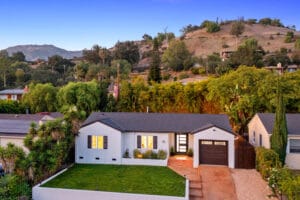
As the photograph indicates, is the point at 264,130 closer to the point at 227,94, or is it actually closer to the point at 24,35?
the point at 227,94

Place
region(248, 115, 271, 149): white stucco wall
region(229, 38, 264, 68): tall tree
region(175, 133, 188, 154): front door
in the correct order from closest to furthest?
region(248, 115, 271, 149): white stucco wall → region(175, 133, 188, 154): front door → region(229, 38, 264, 68): tall tree

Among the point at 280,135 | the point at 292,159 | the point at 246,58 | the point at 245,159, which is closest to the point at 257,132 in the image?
the point at 292,159

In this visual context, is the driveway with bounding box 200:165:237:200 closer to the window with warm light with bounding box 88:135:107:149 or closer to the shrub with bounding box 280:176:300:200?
the shrub with bounding box 280:176:300:200

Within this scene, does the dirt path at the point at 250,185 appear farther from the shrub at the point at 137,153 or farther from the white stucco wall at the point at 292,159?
the shrub at the point at 137,153

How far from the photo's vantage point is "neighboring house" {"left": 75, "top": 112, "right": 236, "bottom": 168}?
20.4 m

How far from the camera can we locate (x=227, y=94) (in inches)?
1182

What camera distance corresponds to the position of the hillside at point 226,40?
91650mm

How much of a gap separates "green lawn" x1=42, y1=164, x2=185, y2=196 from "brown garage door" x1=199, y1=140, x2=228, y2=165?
9.86 feet

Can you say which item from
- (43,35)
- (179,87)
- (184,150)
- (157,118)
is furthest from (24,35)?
(184,150)

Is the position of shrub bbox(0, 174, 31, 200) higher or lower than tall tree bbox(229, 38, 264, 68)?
lower

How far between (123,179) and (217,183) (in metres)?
5.83

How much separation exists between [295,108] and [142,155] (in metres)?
17.4

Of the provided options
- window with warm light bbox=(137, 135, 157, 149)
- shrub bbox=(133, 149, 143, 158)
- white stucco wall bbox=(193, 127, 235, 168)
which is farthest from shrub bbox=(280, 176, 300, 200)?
shrub bbox=(133, 149, 143, 158)

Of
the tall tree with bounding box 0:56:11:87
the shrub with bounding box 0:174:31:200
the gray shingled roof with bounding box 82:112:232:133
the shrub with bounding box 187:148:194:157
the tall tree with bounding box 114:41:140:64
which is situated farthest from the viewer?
the tall tree with bounding box 114:41:140:64
